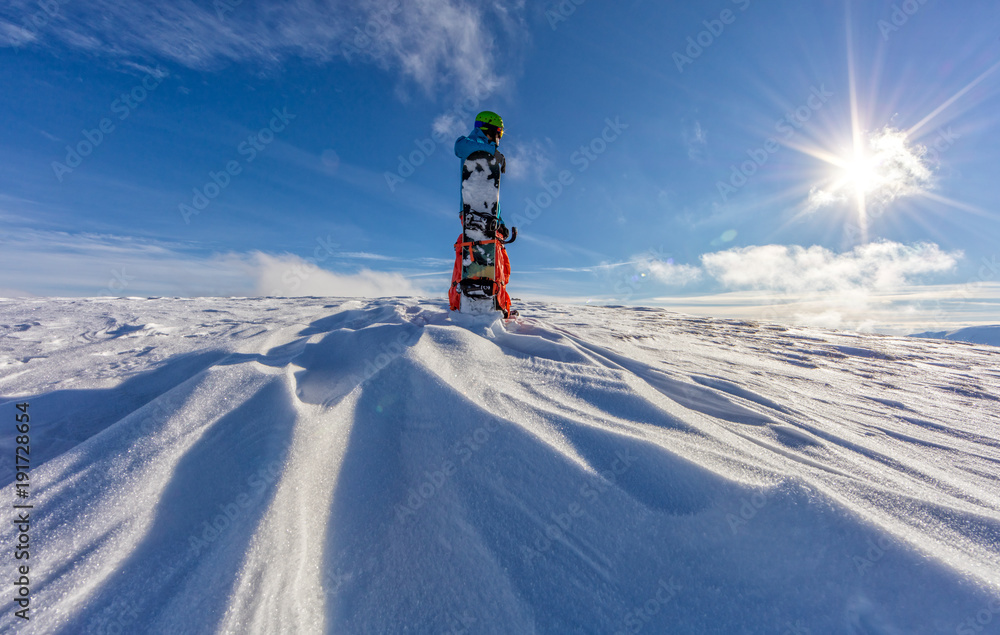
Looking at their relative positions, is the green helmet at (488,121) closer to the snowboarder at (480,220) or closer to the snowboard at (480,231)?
the snowboarder at (480,220)

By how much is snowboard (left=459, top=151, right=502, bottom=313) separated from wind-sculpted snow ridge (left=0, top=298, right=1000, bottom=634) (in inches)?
77.2

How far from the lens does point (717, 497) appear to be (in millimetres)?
1103

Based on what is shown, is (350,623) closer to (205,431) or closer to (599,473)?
(599,473)

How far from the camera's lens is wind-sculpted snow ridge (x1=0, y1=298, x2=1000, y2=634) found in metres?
0.85

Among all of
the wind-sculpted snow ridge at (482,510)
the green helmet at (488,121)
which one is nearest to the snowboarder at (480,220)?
the green helmet at (488,121)

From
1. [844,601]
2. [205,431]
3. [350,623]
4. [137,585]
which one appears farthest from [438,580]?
[205,431]

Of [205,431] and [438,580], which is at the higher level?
[205,431]

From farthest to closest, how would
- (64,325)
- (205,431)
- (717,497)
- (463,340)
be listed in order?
1. (64,325)
2. (463,340)
3. (205,431)
4. (717,497)

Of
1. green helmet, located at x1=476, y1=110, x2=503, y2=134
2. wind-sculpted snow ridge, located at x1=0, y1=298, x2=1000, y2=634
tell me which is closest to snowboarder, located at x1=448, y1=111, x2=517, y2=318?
green helmet, located at x1=476, y1=110, x2=503, y2=134

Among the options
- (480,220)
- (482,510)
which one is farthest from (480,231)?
(482,510)

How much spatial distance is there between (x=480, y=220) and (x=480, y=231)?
0.13m

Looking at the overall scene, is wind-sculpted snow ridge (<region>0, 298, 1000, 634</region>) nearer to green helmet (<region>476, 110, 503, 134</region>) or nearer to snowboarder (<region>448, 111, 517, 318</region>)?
snowboarder (<region>448, 111, 517, 318</region>)

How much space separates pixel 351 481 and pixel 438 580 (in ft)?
1.70

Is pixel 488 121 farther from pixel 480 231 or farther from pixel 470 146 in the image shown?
pixel 480 231
